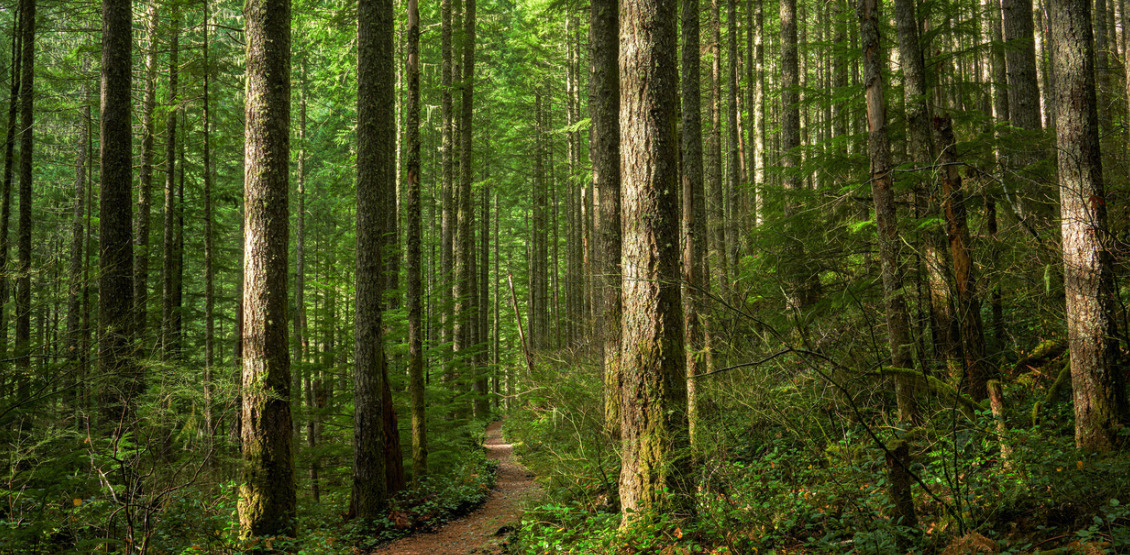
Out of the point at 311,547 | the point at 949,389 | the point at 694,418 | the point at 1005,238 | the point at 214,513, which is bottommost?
the point at 311,547

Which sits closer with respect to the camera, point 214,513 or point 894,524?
point 894,524

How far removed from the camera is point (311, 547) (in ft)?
23.4

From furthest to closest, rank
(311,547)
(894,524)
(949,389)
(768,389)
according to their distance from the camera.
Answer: (311,547), (768,389), (949,389), (894,524)

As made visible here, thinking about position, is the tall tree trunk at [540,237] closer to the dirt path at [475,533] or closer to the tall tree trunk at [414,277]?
the dirt path at [475,533]

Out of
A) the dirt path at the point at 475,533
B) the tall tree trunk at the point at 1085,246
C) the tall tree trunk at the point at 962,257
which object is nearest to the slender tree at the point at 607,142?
the dirt path at the point at 475,533

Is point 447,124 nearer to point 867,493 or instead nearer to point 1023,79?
point 1023,79

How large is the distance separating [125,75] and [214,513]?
6.38 metres

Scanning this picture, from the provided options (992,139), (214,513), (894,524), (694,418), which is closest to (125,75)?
(214,513)

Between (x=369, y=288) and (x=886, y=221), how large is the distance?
685 cm

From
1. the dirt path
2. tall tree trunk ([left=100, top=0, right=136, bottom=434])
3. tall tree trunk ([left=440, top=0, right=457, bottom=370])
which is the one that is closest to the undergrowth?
the dirt path

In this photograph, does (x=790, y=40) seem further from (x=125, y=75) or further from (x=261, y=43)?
(x=125, y=75)

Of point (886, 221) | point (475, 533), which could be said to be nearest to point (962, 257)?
point (886, 221)

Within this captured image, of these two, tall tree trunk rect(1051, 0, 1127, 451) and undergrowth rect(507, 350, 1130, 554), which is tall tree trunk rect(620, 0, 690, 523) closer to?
undergrowth rect(507, 350, 1130, 554)

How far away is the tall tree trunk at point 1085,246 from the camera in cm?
515
